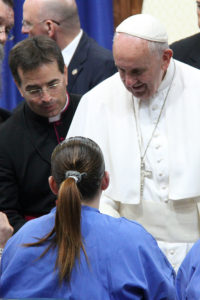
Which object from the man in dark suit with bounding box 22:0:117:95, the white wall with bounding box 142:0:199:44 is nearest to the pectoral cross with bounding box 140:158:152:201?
the man in dark suit with bounding box 22:0:117:95

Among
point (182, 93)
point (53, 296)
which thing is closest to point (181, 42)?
point (182, 93)

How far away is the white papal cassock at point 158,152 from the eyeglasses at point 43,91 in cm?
19

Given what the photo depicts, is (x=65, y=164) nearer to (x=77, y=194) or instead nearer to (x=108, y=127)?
(x=77, y=194)

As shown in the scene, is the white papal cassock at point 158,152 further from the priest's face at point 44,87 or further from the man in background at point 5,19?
the man in background at point 5,19

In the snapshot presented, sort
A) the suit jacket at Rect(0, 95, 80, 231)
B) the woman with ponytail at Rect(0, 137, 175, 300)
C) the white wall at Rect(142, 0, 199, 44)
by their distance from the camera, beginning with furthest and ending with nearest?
the white wall at Rect(142, 0, 199, 44)
the suit jacket at Rect(0, 95, 80, 231)
the woman with ponytail at Rect(0, 137, 175, 300)

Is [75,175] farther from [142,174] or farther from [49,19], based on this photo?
[49,19]

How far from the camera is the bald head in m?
4.61

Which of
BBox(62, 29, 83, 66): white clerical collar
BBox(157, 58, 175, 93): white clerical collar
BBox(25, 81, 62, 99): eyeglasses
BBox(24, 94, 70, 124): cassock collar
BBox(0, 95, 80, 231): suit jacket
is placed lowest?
BBox(0, 95, 80, 231): suit jacket

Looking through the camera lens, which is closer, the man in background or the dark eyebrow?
the dark eyebrow

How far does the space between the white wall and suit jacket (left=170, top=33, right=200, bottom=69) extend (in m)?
1.48

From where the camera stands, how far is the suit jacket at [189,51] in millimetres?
4316

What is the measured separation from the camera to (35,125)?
3.80m

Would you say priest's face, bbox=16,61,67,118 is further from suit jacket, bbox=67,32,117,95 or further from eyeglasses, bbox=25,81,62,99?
suit jacket, bbox=67,32,117,95

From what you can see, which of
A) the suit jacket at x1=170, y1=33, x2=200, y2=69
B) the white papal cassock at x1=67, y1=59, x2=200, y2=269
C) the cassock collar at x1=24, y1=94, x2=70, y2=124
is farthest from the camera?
Result: the suit jacket at x1=170, y1=33, x2=200, y2=69
